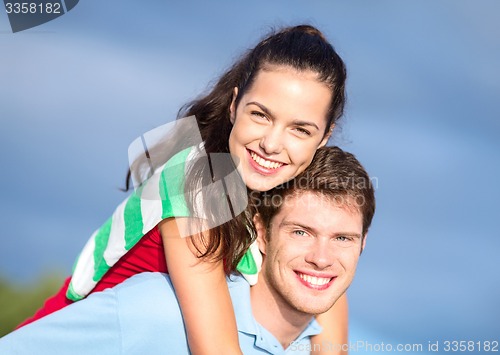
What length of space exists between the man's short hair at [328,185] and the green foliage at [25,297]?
4.58 metres

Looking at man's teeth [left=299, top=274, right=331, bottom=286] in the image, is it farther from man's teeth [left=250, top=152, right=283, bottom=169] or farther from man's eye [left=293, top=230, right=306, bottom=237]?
man's teeth [left=250, top=152, right=283, bottom=169]

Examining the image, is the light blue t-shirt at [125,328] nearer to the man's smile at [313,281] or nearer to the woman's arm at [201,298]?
the woman's arm at [201,298]

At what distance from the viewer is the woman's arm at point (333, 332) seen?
113 inches

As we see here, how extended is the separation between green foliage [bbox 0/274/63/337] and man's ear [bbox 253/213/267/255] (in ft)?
14.7

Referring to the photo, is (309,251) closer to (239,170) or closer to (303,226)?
(303,226)

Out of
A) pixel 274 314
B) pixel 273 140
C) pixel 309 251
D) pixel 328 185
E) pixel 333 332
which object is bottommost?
pixel 333 332

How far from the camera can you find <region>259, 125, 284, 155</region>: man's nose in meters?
2.43

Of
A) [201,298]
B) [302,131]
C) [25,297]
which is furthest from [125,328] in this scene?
[25,297]

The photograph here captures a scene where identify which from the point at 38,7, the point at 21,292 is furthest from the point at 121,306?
the point at 21,292

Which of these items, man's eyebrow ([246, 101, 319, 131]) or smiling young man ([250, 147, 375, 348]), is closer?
man's eyebrow ([246, 101, 319, 131])

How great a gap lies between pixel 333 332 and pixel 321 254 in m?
0.51

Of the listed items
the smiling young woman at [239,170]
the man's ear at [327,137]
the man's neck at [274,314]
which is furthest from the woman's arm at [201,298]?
the man's ear at [327,137]

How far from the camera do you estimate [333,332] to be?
9.71 feet

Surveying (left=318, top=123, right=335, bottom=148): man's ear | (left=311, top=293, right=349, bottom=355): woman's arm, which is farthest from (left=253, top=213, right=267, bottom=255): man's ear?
(left=311, top=293, right=349, bottom=355): woman's arm
